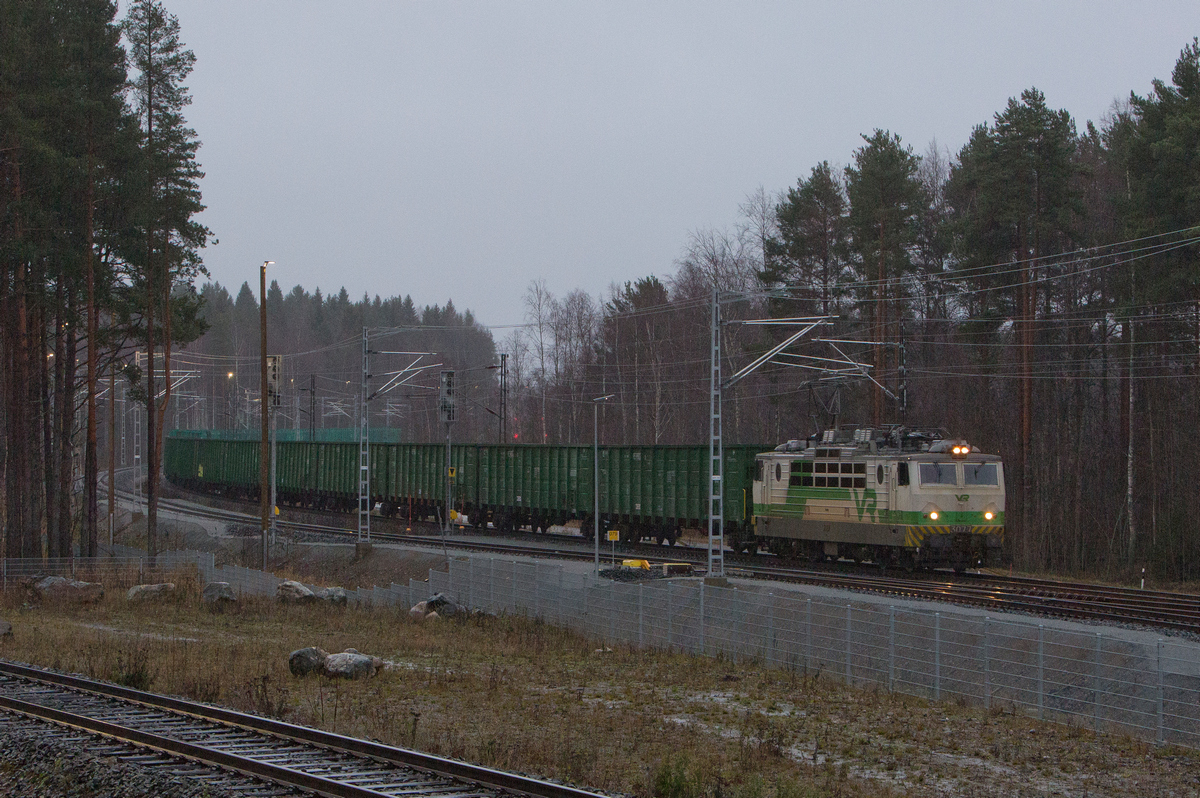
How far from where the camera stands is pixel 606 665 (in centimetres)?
1664

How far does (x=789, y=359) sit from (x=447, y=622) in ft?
101

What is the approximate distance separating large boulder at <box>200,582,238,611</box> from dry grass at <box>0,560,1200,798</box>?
3.59m

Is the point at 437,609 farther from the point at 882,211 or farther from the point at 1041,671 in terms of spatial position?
the point at 882,211

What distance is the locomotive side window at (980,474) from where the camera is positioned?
1014 inches

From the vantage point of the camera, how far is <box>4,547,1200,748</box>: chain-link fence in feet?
40.5

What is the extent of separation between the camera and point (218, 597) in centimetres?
2394

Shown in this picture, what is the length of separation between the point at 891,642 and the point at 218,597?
1562 cm

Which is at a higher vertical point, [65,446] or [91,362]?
[91,362]

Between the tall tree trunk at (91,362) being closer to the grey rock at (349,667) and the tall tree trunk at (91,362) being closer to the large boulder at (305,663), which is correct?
the large boulder at (305,663)

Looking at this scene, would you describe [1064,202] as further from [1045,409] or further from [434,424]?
[434,424]

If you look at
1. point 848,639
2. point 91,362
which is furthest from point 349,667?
point 91,362

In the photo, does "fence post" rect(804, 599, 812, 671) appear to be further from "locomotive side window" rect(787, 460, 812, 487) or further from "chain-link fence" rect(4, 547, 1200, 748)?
"locomotive side window" rect(787, 460, 812, 487)

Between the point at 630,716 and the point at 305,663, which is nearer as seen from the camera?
the point at 630,716

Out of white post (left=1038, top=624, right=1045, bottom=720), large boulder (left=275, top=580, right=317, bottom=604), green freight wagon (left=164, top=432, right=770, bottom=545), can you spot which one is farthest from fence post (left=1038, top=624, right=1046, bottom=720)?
green freight wagon (left=164, top=432, right=770, bottom=545)
